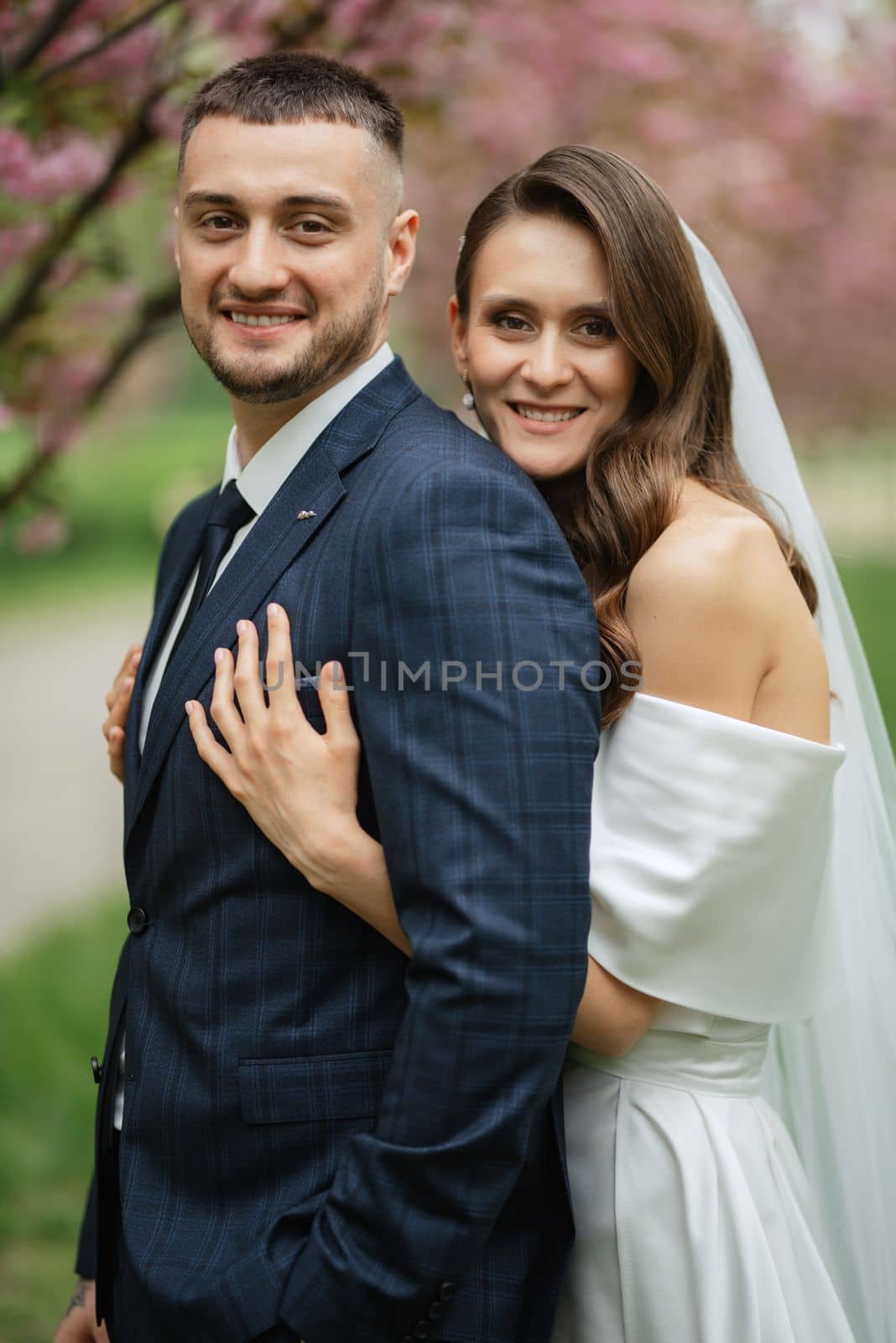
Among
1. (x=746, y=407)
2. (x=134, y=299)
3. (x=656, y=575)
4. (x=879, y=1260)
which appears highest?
(x=134, y=299)

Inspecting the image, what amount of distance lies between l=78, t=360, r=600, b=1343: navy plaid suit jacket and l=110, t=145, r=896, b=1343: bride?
4.0 inches

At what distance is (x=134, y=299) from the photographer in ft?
15.8

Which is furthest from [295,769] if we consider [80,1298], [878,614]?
[878,614]

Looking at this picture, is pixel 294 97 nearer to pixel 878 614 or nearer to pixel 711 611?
pixel 711 611

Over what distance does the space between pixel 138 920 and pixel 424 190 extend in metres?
5.93

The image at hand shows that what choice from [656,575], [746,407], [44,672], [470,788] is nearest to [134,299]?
[746,407]

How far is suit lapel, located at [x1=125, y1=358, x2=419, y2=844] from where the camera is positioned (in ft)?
6.25

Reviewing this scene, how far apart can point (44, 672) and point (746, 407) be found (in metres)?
10.4

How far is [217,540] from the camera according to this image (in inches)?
83.5

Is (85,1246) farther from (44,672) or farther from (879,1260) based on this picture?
(44,672)

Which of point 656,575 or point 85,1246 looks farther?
point 85,1246

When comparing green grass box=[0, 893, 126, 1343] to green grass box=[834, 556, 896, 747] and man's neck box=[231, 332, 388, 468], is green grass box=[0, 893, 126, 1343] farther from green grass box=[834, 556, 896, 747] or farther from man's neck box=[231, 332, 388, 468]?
green grass box=[834, 556, 896, 747]

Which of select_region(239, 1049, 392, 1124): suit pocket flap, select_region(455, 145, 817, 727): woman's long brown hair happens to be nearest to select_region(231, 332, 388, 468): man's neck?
select_region(455, 145, 817, 727): woman's long brown hair

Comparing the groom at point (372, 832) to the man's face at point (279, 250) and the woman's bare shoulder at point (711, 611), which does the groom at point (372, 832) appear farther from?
the woman's bare shoulder at point (711, 611)
